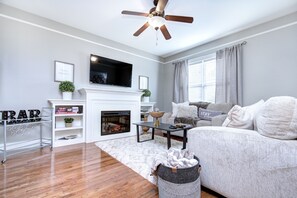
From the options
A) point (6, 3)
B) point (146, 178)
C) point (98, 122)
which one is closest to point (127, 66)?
point (98, 122)

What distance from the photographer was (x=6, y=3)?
8.46 ft

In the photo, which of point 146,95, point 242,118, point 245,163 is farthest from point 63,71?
point 245,163

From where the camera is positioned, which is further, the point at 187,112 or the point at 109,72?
the point at 109,72

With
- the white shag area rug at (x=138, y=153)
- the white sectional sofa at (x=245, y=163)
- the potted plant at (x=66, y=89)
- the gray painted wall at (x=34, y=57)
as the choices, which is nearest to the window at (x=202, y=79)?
the white shag area rug at (x=138, y=153)

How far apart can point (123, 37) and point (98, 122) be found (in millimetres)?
2225

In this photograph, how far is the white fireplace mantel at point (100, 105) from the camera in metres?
3.28

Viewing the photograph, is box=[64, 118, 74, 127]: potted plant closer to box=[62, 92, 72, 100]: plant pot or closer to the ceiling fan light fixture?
box=[62, 92, 72, 100]: plant pot

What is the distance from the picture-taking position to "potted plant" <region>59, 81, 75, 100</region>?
9.98ft

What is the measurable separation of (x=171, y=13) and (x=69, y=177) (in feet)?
9.94

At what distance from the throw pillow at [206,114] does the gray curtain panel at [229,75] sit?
0.51 meters

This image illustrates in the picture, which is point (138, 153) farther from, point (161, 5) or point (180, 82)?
point (180, 82)

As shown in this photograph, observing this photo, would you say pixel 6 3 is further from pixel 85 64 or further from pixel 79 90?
pixel 79 90

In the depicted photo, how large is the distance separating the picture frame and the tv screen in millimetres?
476

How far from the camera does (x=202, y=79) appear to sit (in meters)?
4.28
